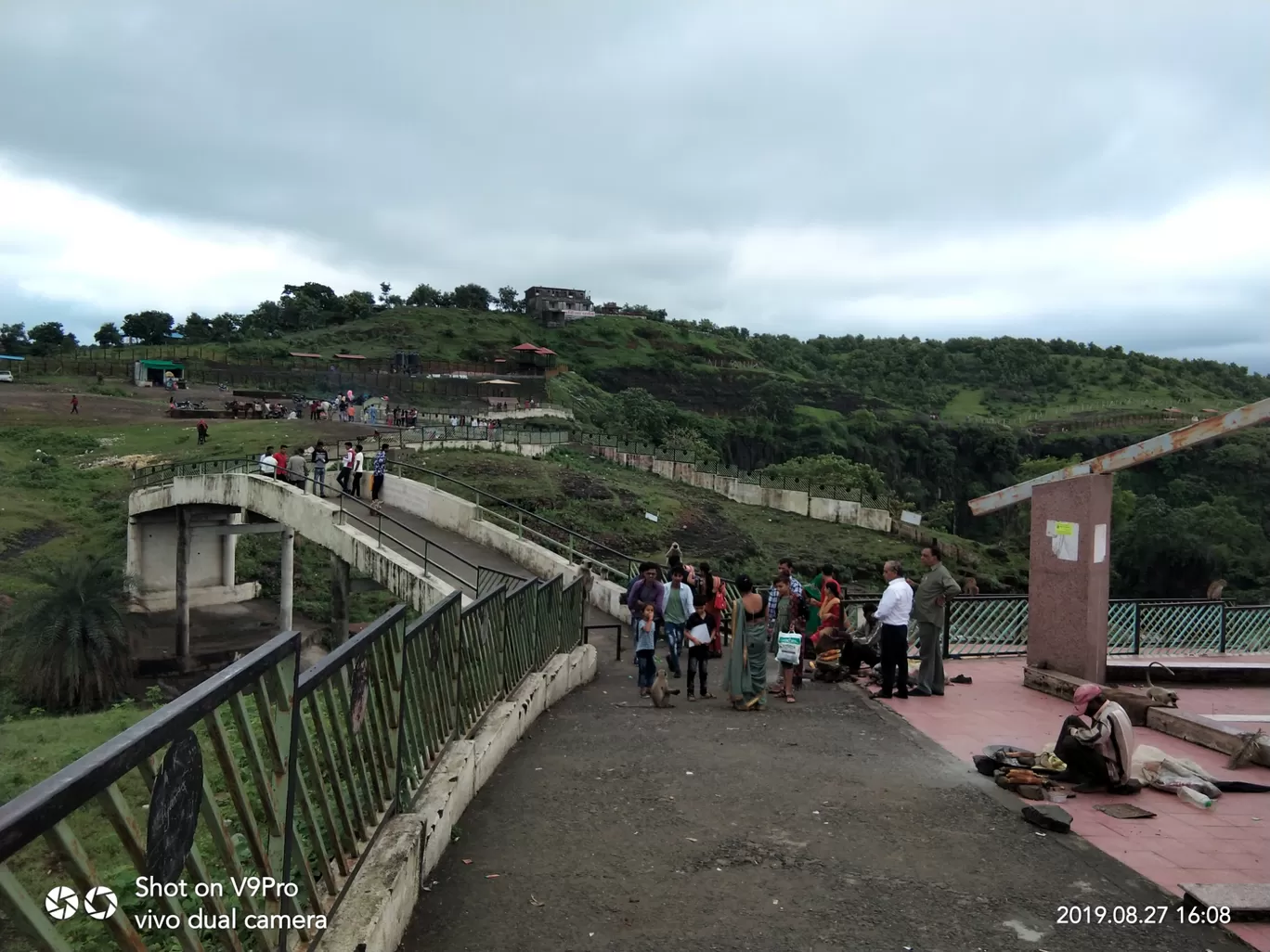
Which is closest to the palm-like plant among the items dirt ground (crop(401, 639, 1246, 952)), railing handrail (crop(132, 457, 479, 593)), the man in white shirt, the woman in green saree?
railing handrail (crop(132, 457, 479, 593))

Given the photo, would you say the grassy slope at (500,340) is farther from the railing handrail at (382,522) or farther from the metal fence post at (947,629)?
the metal fence post at (947,629)

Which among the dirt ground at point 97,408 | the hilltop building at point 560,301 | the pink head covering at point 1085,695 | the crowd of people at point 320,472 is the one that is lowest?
the pink head covering at point 1085,695

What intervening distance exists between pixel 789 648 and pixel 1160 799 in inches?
151

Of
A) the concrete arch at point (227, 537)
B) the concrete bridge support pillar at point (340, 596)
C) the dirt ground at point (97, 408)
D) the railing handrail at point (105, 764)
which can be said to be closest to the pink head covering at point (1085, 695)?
the railing handrail at point (105, 764)

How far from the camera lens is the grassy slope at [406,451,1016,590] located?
3334cm

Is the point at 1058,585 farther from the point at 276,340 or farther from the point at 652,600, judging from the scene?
the point at 276,340

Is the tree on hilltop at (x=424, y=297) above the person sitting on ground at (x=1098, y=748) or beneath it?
above

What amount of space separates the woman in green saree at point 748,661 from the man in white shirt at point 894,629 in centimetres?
137

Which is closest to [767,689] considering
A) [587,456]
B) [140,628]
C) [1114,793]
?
[1114,793]

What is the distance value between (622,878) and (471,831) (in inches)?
44.8

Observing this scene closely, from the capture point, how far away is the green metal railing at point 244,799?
198 cm

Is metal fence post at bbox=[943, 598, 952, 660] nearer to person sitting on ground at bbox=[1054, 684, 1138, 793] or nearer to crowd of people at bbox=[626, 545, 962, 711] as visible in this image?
crowd of people at bbox=[626, 545, 962, 711]

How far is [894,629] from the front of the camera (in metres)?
9.57

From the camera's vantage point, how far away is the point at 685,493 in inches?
1726
